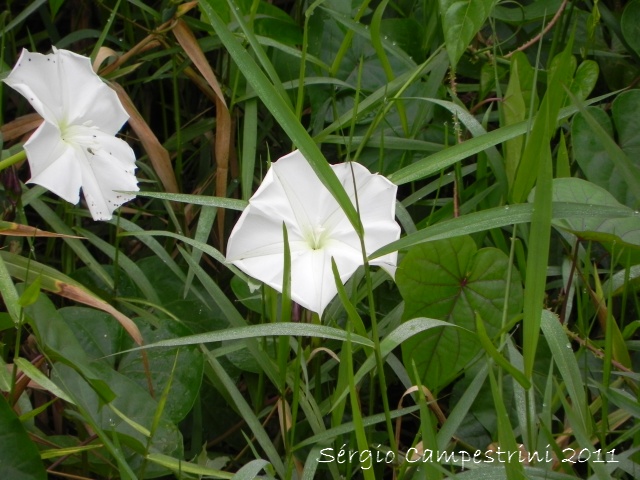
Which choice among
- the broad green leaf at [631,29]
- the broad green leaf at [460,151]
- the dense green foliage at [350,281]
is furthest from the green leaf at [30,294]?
the broad green leaf at [631,29]

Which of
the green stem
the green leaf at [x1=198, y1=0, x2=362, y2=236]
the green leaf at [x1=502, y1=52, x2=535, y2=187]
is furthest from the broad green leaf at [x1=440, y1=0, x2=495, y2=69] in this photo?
the green stem

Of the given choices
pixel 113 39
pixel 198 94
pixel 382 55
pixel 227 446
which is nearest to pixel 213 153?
pixel 198 94

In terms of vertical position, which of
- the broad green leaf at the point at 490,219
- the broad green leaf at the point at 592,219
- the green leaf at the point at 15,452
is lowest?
the green leaf at the point at 15,452

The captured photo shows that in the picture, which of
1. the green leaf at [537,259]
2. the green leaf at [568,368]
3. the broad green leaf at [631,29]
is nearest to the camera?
the green leaf at [537,259]

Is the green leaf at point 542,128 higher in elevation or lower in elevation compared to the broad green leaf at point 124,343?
higher

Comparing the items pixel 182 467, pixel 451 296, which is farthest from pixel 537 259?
pixel 182 467

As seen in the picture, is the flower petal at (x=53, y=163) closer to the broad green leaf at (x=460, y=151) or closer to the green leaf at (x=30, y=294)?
the green leaf at (x=30, y=294)
